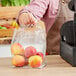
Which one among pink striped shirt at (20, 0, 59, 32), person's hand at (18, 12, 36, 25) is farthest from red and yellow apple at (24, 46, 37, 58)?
pink striped shirt at (20, 0, 59, 32)

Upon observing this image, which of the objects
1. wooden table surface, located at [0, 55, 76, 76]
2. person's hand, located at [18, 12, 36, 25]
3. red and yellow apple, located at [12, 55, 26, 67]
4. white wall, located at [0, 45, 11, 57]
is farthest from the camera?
white wall, located at [0, 45, 11, 57]

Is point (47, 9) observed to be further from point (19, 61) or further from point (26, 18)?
point (19, 61)

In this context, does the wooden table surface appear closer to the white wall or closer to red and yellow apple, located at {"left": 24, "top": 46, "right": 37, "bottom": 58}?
red and yellow apple, located at {"left": 24, "top": 46, "right": 37, "bottom": 58}

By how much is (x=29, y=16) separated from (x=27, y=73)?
412 mm

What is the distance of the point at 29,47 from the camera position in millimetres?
1198

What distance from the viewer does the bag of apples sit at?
1.17m

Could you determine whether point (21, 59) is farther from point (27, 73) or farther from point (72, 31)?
point (72, 31)

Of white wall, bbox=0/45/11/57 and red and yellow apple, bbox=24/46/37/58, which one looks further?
white wall, bbox=0/45/11/57

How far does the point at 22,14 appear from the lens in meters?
1.43

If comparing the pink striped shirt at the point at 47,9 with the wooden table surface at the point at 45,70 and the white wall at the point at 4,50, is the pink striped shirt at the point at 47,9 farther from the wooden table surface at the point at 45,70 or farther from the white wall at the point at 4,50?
the white wall at the point at 4,50

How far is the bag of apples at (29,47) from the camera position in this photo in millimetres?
1175

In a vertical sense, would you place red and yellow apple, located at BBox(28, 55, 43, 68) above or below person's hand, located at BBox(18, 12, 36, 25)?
below

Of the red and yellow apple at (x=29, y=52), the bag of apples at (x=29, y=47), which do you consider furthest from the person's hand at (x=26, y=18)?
the red and yellow apple at (x=29, y=52)

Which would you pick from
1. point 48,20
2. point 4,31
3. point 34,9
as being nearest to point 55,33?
point 48,20
